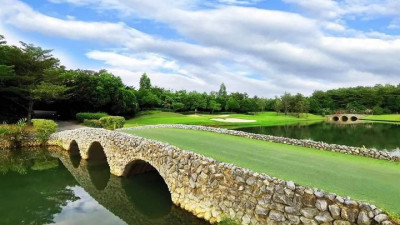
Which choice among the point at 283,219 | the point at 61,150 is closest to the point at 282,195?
the point at 283,219

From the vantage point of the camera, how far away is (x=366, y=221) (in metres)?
7.05

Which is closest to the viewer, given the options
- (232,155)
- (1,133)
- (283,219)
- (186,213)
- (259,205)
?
(283,219)

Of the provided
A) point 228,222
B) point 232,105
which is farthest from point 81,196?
point 232,105

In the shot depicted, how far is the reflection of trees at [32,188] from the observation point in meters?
13.4

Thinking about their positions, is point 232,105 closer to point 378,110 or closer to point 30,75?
point 378,110

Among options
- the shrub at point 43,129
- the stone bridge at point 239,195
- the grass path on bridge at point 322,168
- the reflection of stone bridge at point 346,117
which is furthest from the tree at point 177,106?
the grass path on bridge at point 322,168

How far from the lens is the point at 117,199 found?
50.9 feet

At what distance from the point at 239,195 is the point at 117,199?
25.3ft

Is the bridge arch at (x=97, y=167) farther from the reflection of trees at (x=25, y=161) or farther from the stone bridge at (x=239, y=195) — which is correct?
the stone bridge at (x=239, y=195)

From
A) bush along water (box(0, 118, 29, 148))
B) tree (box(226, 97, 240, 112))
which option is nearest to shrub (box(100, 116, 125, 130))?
bush along water (box(0, 118, 29, 148))

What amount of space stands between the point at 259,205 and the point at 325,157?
566 cm

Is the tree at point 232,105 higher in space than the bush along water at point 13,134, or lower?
higher

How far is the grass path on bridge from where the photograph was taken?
338 inches

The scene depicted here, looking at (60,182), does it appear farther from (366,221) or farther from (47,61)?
(47,61)
